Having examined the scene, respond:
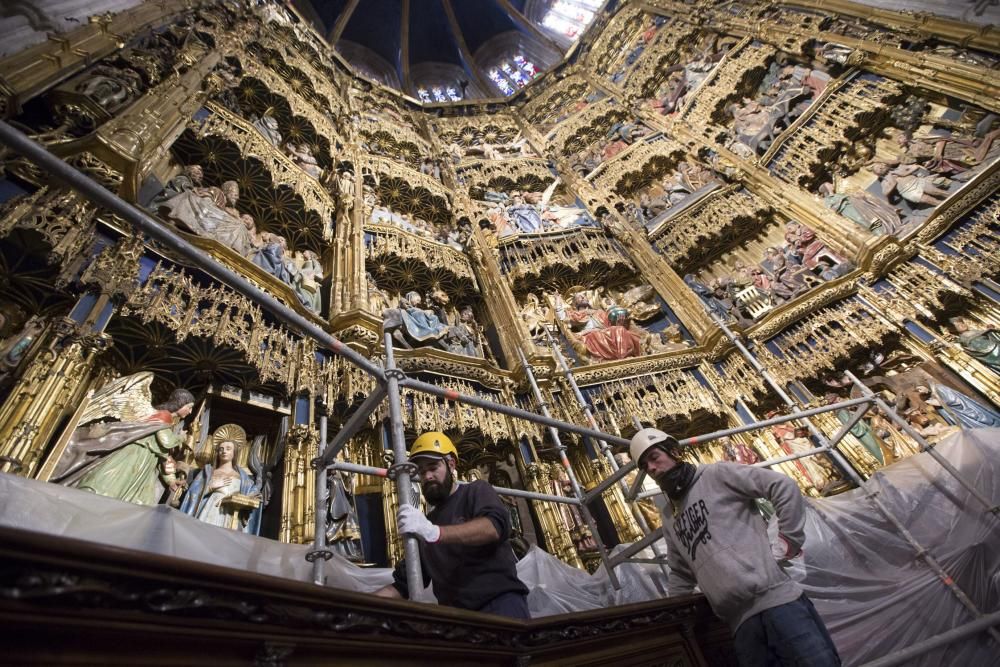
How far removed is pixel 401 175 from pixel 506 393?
21.2ft

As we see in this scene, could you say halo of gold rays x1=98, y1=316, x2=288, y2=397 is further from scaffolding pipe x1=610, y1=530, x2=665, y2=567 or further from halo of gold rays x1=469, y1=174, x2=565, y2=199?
halo of gold rays x1=469, y1=174, x2=565, y2=199

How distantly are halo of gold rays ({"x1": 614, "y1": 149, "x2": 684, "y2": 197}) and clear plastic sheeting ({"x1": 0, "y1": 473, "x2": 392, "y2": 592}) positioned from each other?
11.5 m

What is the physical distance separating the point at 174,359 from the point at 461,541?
3693mm

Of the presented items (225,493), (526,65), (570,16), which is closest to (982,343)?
(225,493)

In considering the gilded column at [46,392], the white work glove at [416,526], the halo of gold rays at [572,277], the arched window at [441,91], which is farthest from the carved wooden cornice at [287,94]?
the arched window at [441,91]

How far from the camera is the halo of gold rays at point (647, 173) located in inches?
449

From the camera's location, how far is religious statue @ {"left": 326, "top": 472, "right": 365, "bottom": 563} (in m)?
3.96

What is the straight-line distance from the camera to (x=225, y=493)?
3840mm

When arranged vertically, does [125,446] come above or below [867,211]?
below

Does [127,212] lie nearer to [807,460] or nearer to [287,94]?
[807,460]

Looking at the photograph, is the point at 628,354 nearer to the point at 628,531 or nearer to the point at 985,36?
the point at 628,531

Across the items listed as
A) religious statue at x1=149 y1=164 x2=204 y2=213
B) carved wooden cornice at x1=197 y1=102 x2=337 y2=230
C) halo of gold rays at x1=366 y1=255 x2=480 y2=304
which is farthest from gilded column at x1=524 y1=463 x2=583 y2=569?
religious statue at x1=149 y1=164 x2=204 y2=213

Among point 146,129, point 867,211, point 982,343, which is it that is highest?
point 146,129

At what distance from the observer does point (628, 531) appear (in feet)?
17.6
